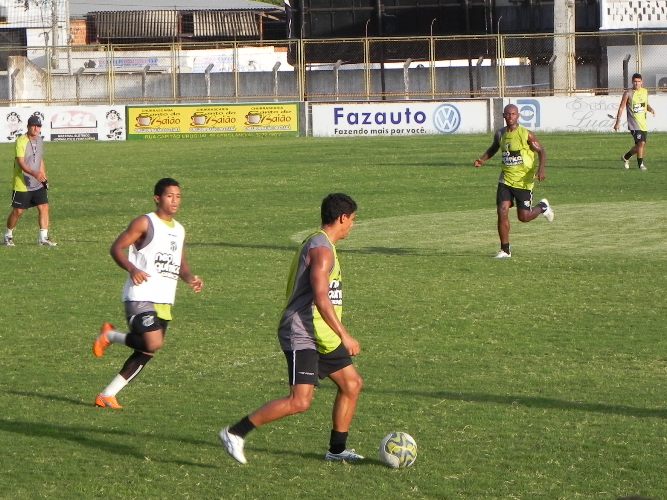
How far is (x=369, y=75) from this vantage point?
4872 cm

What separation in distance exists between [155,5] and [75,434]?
266 feet

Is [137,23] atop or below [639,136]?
atop

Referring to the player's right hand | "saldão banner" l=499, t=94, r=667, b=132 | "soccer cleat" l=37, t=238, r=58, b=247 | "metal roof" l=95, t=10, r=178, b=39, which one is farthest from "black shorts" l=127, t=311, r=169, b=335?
"metal roof" l=95, t=10, r=178, b=39

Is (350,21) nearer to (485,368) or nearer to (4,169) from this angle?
(4,169)

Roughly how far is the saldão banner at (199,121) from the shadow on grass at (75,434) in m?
35.8

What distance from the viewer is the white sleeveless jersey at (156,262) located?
10.1 metres

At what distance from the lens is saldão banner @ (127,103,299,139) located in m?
45.4

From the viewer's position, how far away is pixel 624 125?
1640 inches

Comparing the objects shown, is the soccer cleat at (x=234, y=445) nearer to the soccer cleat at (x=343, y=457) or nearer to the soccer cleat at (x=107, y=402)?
the soccer cleat at (x=343, y=457)

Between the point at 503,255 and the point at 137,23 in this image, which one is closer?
the point at 503,255

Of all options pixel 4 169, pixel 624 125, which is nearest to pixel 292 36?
pixel 624 125

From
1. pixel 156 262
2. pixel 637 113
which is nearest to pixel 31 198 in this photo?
pixel 156 262

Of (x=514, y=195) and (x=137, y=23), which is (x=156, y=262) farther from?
(x=137, y=23)

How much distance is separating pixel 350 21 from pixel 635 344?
4637cm
